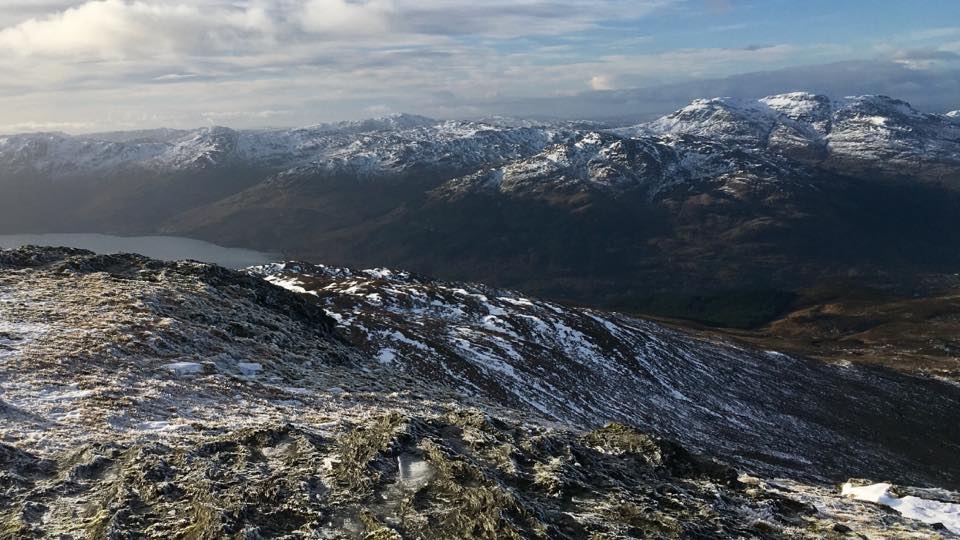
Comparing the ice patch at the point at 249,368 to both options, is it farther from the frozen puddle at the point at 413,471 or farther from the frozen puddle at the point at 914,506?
the frozen puddle at the point at 914,506

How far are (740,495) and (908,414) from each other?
91839mm

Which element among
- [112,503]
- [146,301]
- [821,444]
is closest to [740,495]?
[112,503]

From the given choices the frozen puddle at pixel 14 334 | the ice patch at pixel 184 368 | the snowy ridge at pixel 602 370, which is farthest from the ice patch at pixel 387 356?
the frozen puddle at pixel 14 334

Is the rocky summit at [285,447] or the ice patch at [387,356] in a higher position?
the rocky summit at [285,447]

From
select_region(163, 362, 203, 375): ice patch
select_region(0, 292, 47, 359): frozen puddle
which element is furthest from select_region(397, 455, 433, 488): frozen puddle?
select_region(0, 292, 47, 359): frozen puddle

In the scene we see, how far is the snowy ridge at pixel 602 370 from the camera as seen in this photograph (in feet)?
200

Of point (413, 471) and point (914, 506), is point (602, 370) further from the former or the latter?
point (413, 471)

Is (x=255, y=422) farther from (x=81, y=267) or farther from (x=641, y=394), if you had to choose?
(x=641, y=394)

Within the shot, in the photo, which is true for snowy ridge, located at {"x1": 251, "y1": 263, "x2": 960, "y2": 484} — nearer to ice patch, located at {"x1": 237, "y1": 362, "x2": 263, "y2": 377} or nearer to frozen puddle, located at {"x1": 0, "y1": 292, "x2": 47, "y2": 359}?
ice patch, located at {"x1": 237, "y1": 362, "x2": 263, "y2": 377}

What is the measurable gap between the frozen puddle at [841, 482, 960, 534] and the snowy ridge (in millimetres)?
23382

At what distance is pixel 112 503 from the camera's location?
47.2ft

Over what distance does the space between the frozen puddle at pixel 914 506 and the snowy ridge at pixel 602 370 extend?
2338 cm

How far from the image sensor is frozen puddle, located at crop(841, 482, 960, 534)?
21828 mm

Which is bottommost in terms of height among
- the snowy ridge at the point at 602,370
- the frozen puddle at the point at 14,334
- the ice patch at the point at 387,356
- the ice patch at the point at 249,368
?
the snowy ridge at the point at 602,370
